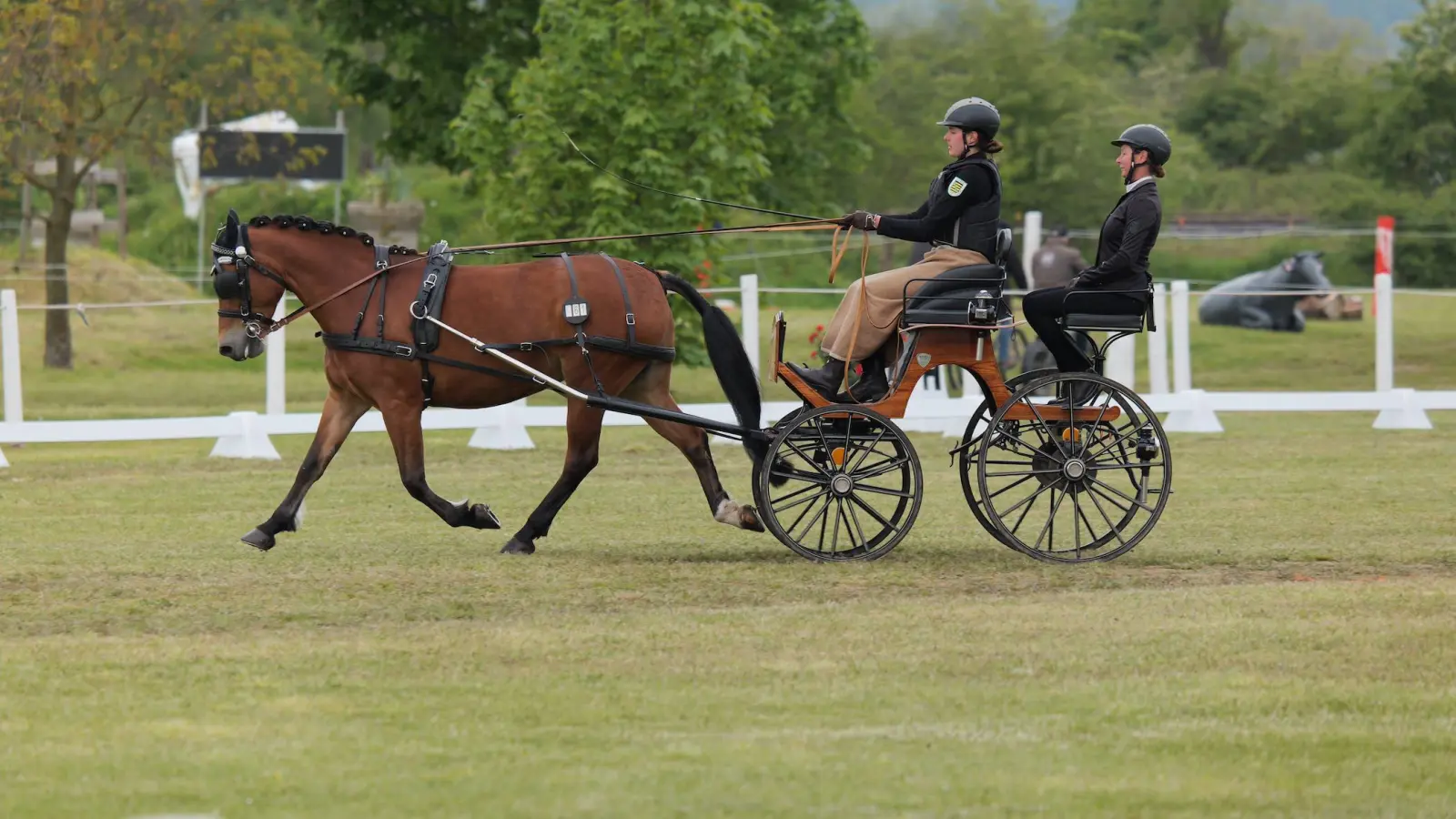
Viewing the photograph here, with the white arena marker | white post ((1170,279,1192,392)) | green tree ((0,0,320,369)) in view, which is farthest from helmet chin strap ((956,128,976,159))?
green tree ((0,0,320,369))

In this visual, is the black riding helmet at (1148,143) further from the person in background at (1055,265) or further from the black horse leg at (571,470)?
the person in background at (1055,265)

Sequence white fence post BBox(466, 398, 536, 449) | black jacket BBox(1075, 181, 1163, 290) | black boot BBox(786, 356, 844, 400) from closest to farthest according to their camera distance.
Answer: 1. black jacket BBox(1075, 181, 1163, 290)
2. black boot BBox(786, 356, 844, 400)
3. white fence post BBox(466, 398, 536, 449)

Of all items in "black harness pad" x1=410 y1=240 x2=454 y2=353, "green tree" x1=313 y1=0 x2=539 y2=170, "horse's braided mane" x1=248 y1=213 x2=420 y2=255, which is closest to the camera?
"black harness pad" x1=410 y1=240 x2=454 y2=353

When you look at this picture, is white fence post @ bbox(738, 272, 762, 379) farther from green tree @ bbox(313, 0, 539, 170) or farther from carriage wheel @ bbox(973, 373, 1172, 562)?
green tree @ bbox(313, 0, 539, 170)

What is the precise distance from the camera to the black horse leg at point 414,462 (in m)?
10.1

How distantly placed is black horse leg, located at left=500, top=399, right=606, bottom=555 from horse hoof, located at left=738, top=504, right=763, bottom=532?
0.75 m

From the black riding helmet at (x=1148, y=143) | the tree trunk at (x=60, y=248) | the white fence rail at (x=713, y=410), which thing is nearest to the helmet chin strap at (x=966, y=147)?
the black riding helmet at (x=1148, y=143)

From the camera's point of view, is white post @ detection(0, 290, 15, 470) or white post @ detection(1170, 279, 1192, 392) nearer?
white post @ detection(0, 290, 15, 470)

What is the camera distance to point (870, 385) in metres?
10.0

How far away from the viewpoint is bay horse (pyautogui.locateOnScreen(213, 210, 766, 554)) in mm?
10133

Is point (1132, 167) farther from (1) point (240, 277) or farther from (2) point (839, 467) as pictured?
(1) point (240, 277)

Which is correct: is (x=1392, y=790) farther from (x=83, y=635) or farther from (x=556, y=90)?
(x=556, y=90)

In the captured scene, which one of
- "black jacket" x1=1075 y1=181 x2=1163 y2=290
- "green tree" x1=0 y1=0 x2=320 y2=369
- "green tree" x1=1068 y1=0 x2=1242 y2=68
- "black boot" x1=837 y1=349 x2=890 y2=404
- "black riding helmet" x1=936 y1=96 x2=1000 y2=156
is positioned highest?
"green tree" x1=1068 y1=0 x2=1242 y2=68

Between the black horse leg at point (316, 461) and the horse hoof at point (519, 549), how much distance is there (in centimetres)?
94
